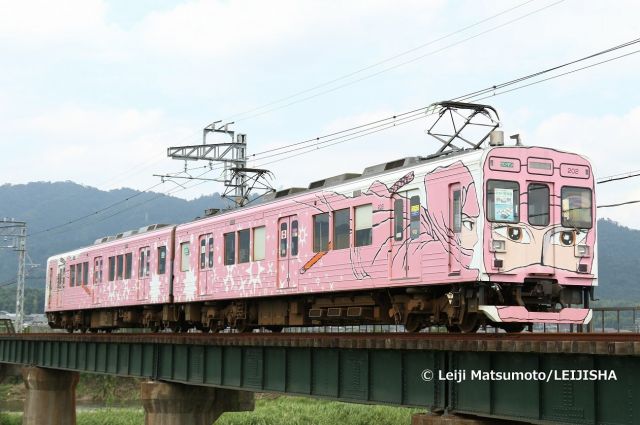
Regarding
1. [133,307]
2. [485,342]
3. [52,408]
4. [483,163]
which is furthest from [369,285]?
[52,408]

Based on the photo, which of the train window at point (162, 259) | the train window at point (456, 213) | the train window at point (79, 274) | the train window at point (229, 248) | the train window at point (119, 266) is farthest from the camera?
the train window at point (79, 274)

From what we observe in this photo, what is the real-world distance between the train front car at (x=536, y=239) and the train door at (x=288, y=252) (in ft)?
21.1

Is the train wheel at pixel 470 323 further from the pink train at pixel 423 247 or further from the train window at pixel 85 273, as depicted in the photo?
the train window at pixel 85 273

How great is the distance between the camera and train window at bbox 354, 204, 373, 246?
19.6 meters

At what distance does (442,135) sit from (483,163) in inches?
175

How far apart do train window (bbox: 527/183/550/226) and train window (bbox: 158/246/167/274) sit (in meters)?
15.5

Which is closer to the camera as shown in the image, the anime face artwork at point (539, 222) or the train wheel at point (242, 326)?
the anime face artwork at point (539, 222)

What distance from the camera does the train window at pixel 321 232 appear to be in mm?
21062

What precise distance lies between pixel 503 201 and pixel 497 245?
35.2 inches

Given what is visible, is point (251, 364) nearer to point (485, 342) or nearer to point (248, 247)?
point (248, 247)

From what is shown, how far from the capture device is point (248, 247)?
968 inches

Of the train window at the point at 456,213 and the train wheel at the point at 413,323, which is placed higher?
the train window at the point at 456,213

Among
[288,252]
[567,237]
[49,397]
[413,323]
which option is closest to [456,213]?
[567,237]

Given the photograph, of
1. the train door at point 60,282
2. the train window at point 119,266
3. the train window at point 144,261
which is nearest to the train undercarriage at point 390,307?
the train window at point 144,261
